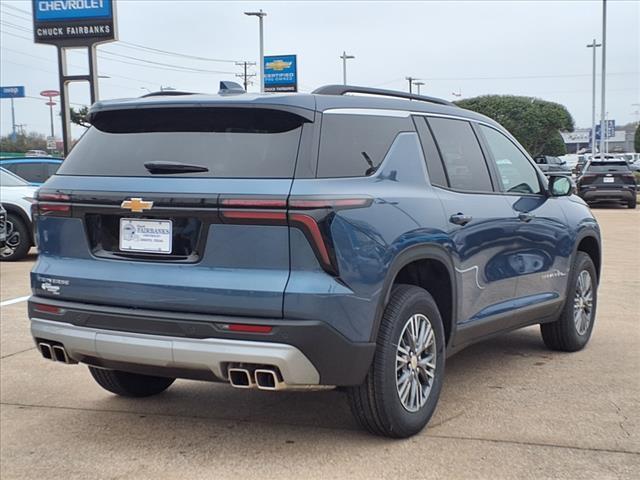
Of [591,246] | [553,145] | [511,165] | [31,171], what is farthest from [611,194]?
[553,145]

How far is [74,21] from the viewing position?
25578 mm

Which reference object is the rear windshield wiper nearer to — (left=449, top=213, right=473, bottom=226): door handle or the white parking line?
(left=449, top=213, right=473, bottom=226): door handle

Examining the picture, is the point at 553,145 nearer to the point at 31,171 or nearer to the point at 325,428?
the point at 31,171

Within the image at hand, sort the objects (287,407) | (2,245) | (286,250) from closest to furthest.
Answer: (286,250)
(287,407)
(2,245)

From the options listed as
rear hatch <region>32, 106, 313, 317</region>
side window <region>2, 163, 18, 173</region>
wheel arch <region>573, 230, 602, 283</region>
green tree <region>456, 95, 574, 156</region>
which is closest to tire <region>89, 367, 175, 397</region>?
rear hatch <region>32, 106, 313, 317</region>

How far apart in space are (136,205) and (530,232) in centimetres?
287

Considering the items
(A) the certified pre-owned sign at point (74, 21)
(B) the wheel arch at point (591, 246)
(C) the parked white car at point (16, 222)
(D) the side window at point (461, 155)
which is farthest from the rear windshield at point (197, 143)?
(A) the certified pre-owned sign at point (74, 21)

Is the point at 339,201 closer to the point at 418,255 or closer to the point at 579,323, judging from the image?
the point at 418,255

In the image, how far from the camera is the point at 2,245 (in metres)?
11.4

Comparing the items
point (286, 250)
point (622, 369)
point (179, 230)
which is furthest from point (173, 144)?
point (622, 369)

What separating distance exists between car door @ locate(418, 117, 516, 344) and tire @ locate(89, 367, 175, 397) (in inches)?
77.8

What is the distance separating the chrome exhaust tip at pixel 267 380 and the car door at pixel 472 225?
4.62ft

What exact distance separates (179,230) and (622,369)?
3.51m

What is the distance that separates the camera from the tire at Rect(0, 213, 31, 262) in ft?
41.1
